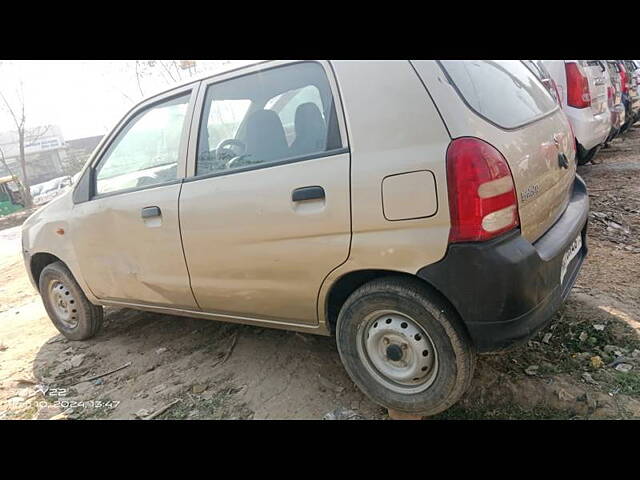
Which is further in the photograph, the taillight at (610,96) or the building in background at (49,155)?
the building in background at (49,155)

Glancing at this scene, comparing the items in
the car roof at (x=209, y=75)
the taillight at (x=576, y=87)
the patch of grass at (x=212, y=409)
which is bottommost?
the patch of grass at (x=212, y=409)

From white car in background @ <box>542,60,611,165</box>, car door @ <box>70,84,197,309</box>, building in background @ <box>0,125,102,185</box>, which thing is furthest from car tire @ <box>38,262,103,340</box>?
building in background @ <box>0,125,102,185</box>

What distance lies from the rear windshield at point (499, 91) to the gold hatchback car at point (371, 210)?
1cm

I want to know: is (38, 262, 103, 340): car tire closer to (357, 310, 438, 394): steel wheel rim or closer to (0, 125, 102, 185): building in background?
(357, 310, 438, 394): steel wheel rim

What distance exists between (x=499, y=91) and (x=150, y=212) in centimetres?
211

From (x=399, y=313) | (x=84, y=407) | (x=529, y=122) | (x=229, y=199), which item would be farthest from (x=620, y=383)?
(x=84, y=407)

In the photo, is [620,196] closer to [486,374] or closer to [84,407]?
[486,374]

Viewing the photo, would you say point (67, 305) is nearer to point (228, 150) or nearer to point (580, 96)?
point (228, 150)

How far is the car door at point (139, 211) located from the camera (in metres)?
2.68

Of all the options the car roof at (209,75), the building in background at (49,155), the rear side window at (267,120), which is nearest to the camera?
the rear side window at (267,120)

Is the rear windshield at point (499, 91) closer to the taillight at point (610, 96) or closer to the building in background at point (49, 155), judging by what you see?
the taillight at point (610, 96)

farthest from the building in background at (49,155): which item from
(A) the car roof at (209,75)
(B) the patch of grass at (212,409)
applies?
(B) the patch of grass at (212,409)

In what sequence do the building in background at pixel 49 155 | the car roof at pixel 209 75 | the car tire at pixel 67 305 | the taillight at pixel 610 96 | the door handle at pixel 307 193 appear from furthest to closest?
the building in background at pixel 49 155
the taillight at pixel 610 96
the car tire at pixel 67 305
the car roof at pixel 209 75
the door handle at pixel 307 193

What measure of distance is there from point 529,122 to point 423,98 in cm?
63
